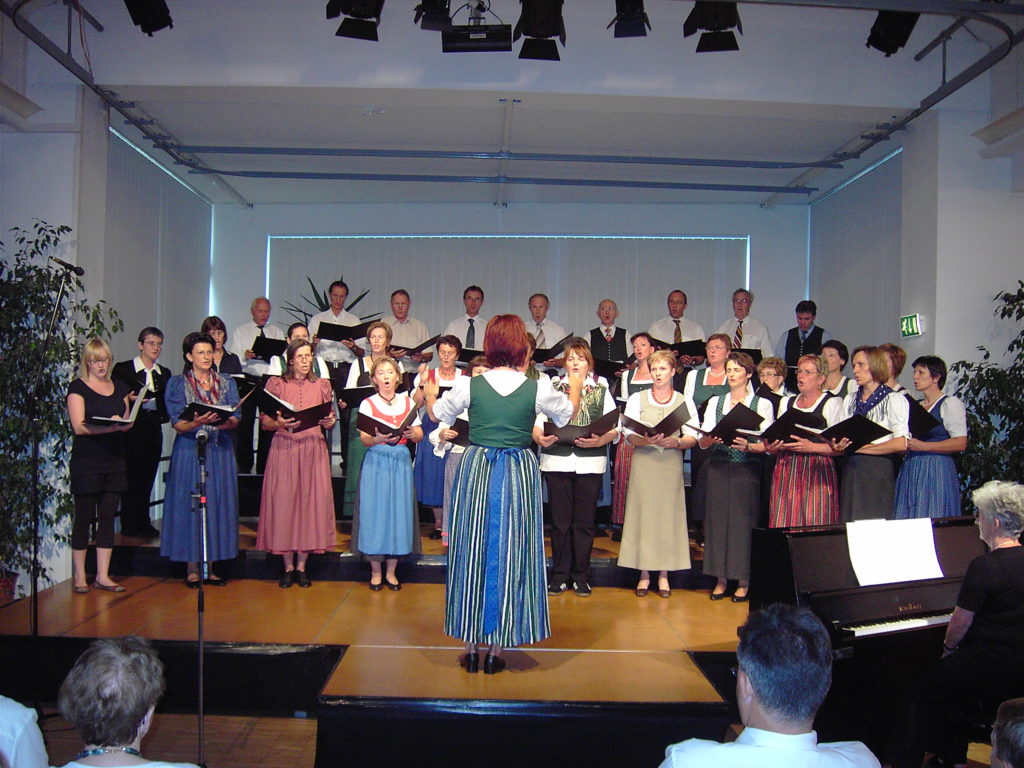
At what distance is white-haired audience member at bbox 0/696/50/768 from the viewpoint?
157cm

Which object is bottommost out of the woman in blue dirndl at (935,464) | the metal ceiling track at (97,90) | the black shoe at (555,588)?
the black shoe at (555,588)

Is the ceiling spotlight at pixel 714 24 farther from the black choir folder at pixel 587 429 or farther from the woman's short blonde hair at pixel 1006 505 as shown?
the woman's short blonde hair at pixel 1006 505

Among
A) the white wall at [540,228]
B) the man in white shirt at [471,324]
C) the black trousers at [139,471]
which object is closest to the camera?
the black trousers at [139,471]


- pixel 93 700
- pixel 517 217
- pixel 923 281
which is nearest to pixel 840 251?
pixel 923 281

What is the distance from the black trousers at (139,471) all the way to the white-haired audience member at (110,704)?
13.6ft

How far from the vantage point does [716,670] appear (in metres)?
3.77

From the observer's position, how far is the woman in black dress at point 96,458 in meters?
4.60

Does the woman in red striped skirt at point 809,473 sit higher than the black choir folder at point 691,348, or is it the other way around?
the black choir folder at point 691,348

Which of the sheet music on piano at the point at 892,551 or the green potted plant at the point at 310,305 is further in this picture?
the green potted plant at the point at 310,305

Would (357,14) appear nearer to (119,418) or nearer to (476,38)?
(476,38)

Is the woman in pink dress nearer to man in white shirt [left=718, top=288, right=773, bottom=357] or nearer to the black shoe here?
the black shoe

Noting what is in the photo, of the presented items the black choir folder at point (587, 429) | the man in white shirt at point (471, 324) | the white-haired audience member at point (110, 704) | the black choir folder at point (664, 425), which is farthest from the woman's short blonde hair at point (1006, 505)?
the man in white shirt at point (471, 324)

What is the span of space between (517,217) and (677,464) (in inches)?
204

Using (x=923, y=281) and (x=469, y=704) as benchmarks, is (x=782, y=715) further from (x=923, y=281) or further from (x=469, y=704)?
(x=923, y=281)
